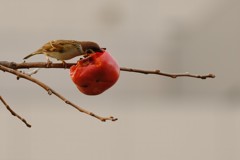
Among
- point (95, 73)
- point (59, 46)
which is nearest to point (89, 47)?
point (95, 73)

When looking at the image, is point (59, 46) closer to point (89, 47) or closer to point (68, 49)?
point (68, 49)

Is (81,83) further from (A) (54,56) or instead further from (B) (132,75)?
(B) (132,75)

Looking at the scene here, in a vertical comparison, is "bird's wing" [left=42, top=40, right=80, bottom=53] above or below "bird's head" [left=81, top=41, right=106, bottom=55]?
below

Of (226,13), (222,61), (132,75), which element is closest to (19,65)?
(132,75)

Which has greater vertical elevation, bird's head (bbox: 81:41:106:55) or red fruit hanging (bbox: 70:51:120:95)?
bird's head (bbox: 81:41:106:55)
